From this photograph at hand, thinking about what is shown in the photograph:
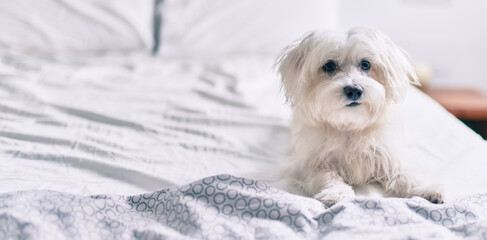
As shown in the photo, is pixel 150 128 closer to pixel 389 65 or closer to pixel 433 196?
pixel 389 65

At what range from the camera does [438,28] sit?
121 inches

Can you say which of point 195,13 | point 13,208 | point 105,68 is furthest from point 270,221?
point 195,13

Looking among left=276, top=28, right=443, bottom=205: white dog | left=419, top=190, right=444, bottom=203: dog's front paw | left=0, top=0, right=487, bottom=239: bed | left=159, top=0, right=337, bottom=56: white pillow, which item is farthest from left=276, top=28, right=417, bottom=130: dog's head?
left=159, top=0, right=337, bottom=56: white pillow

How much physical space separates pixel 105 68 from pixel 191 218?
142 cm

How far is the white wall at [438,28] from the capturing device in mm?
3037

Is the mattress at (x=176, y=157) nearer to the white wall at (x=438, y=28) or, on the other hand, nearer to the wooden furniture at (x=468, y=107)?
the wooden furniture at (x=468, y=107)

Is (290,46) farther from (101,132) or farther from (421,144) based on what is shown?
(101,132)

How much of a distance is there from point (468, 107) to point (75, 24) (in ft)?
7.00

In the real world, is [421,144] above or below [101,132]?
above

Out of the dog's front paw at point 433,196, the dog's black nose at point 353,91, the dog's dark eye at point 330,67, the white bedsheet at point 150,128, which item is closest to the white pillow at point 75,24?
the white bedsheet at point 150,128

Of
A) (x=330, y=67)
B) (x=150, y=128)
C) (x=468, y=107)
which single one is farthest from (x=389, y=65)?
(x=468, y=107)

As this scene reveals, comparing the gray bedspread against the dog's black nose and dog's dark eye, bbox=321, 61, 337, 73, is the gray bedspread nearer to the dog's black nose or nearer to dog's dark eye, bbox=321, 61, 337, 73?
the dog's black nose

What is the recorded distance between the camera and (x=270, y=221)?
1011 mm

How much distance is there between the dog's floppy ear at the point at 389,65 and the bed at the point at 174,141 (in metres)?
0.23
